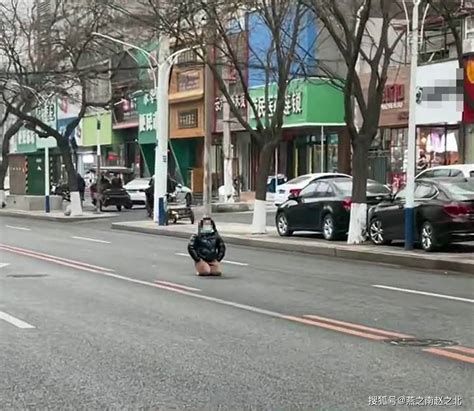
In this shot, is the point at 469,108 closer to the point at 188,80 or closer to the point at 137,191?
the point at 137,191

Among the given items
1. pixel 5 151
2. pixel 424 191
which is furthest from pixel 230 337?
pixel 5 151

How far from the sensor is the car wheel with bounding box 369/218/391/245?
68.9 ft

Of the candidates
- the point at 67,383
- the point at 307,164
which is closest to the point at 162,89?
the point at 307,164

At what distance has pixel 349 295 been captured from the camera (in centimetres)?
1297

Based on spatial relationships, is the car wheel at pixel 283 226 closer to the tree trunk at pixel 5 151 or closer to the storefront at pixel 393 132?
the storefront at pixel 393 132

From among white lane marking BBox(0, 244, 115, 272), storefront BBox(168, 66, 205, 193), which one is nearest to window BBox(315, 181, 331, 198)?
white lane marking BBox(0, 244, 115, 272)

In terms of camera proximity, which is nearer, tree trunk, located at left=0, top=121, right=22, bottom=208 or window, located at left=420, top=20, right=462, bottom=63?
window, located at left=420, top=20, right=462, bottom=63

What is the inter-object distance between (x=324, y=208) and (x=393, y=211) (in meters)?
3.02

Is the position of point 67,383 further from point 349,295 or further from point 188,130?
point 188,130

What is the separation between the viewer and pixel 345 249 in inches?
790

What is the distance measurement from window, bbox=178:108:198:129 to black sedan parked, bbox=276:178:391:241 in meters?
26.7

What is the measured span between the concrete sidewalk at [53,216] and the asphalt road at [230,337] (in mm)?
19390

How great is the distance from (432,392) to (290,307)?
15.6ft

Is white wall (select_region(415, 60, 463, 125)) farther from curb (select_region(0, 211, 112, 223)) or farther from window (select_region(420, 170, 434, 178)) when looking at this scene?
curb (select_region(0, 211, 112, 223))
